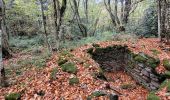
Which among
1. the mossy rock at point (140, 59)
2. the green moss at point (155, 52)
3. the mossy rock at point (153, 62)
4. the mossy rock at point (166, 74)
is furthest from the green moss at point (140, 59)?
the mossy rock at point (166, 74)

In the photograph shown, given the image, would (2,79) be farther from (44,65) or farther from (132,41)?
(132,41)

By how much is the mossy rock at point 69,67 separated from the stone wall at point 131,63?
94.8 inches

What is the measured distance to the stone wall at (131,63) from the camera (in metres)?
9.54

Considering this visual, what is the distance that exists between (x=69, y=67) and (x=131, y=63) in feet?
11.7

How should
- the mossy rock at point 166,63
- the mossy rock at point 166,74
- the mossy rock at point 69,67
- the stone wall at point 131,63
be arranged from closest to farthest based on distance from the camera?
the mossy rock at point 69,67, the mossy rock at point 166,74, the mossy rock at point 166,63, the stone wall at point 131,63

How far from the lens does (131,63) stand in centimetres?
1099

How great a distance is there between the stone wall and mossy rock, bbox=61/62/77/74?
241 centimetres

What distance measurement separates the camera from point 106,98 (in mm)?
6531

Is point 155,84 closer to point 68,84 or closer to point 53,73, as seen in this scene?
point 68,84

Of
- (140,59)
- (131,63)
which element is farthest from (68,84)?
(131,63)

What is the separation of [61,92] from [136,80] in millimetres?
4498

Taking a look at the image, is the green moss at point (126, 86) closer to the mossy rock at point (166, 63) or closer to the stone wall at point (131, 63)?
the stone wall at point (131, 63)

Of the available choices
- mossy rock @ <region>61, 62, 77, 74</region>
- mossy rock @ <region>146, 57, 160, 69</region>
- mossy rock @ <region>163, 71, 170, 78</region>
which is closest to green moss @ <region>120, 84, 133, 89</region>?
mossy rock @ <region>146, 57, 160, 69</region>

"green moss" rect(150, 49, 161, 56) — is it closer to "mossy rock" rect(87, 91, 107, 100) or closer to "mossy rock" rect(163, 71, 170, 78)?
"mossy rock" rect(163, 71, 170, 78)
